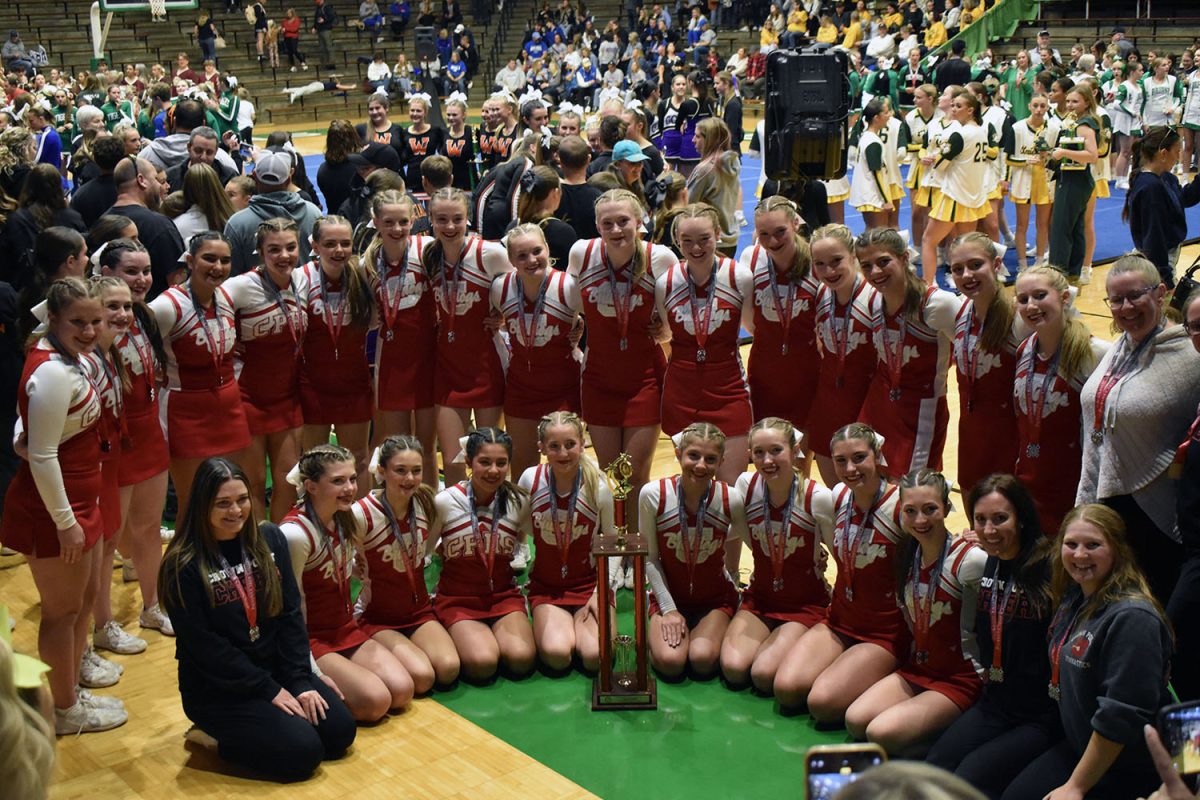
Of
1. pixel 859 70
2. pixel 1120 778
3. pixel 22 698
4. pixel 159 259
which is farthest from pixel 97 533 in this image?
pixel 859 70

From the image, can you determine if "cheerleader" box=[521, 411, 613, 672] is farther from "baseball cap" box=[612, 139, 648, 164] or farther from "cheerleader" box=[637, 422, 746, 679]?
"baseball cap" box=[612, 139, 648, 164]

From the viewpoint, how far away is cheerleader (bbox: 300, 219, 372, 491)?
5.88 meters

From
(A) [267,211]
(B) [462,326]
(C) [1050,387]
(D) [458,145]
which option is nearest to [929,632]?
(C) [1050,387]

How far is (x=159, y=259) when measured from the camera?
6.64 m

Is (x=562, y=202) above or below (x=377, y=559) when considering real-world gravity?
above

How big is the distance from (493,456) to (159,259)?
239 cm

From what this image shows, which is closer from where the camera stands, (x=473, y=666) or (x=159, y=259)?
(x=473, y=666)

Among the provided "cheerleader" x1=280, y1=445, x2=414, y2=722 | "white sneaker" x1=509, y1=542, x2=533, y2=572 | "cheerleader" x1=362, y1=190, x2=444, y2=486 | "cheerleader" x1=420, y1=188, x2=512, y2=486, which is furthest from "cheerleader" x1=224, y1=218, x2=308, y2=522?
"white sneaker" x1=509, y1=542, x2=533, y2=572

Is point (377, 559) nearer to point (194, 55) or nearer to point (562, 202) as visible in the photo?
point (562, 202)

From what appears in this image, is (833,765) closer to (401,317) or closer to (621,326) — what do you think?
(621,326)

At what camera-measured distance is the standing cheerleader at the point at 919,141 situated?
10.9m

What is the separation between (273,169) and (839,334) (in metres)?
3.15

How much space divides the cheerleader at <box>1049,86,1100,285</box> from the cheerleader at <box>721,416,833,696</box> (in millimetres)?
5939

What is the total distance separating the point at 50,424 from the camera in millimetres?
4559
